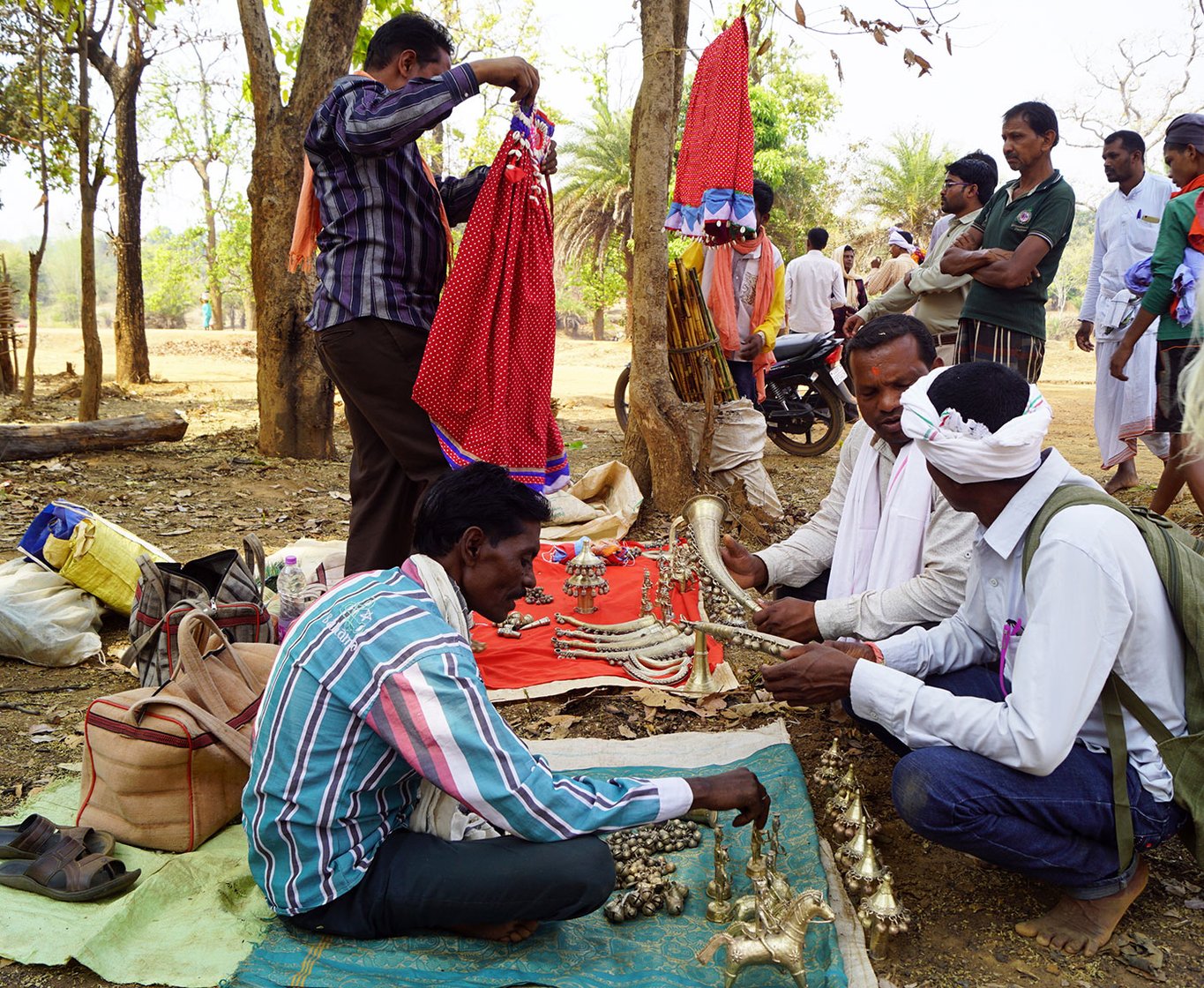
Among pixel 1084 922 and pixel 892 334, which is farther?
pixel 892 334

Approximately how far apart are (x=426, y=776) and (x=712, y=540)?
5.87ft

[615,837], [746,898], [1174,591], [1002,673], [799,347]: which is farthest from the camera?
[799,347]

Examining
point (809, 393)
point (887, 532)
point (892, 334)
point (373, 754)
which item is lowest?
point (373, 754)

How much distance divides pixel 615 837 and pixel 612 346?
26352mm

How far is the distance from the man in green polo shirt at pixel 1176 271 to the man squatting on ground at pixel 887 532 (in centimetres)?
252

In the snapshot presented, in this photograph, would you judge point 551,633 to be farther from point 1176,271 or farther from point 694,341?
point 1176,271

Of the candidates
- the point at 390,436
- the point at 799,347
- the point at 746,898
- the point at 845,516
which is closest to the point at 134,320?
the point at 799,347

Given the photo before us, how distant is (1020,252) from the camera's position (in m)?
5.07

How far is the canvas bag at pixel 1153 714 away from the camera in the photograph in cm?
229

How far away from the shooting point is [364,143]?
3836mm

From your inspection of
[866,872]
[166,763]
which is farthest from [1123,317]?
[166,763]

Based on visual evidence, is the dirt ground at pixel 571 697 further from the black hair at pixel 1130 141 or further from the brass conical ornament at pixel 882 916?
the black hair at pixel 1130 141

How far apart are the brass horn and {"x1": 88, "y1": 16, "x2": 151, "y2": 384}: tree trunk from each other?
1121cm

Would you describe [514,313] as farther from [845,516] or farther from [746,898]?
[746,898]
